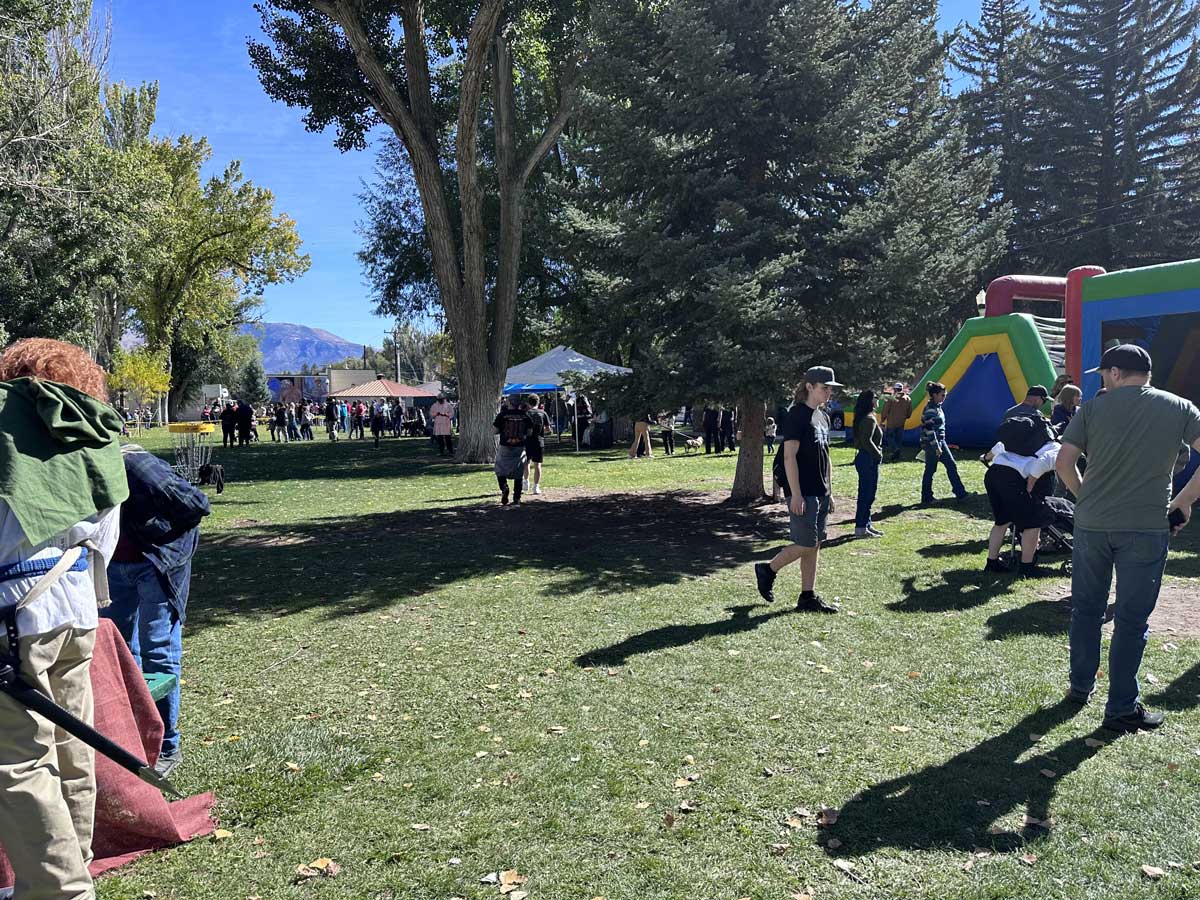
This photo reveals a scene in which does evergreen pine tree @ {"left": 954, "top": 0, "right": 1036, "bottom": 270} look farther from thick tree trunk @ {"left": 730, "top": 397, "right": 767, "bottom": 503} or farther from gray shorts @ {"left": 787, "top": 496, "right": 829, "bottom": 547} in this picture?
gray shorts @ {"left": 787, "top": 496, "right": 829, "bottom": 547}

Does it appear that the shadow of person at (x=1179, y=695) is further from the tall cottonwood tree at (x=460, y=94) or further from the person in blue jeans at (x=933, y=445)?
the tall cottonwood tree at (x=460, y=94)

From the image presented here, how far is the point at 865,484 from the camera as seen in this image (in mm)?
10016

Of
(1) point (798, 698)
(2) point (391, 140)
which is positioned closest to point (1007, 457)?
(1) point (798, 698)

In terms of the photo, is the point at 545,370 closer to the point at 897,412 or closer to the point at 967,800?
the point at 897,412

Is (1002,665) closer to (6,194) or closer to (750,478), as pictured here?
(750,478)

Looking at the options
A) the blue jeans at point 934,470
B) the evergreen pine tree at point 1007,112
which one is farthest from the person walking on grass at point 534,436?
the evergreen pine tree at point 1007,112

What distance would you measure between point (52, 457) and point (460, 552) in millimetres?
7520

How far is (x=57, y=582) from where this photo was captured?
2.60m

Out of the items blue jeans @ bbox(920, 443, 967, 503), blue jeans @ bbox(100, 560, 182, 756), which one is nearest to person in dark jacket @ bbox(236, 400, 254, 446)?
blue jeans @ bbox(920, 443, 967, 503)

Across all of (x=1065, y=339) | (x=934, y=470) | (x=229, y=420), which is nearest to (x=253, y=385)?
(x=229, y=420)

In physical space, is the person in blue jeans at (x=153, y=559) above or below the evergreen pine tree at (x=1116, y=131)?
below

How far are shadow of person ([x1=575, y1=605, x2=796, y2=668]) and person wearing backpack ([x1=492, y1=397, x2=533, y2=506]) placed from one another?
670 cm

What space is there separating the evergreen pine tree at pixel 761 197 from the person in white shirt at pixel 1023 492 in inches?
130

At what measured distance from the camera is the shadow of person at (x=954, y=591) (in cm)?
691
